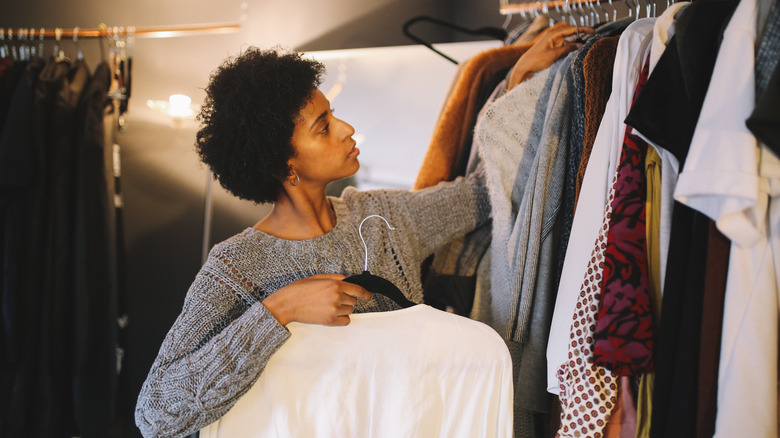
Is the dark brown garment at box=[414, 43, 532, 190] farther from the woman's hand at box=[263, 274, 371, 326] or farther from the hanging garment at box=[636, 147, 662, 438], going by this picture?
the hanging garment at box=[636, 147, 662, 438]

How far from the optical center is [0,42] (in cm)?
216

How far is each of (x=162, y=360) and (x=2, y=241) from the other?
950 millimetres

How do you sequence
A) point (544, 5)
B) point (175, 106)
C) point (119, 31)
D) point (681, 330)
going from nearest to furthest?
1. point (681, 330)
2. point (544, 5)
3. point (119, 31)
4. point (175, 106)

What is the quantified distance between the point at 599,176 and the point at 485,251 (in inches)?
18.3

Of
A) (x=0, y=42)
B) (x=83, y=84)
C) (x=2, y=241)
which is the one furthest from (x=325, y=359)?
(x=0, y=42)

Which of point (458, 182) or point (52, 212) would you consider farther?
point (52, 212)

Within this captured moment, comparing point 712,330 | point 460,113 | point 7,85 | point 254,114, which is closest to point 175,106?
Result: point 7,85

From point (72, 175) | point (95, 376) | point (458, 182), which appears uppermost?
point (458, 182)

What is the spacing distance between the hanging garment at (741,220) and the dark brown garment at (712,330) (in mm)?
15

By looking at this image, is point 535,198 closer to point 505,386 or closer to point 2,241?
point 505,386

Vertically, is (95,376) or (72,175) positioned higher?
(72,175)

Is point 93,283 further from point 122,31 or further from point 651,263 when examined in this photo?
point 651,263

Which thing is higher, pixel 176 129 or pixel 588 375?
pixel 176 129

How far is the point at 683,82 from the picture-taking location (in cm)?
83
